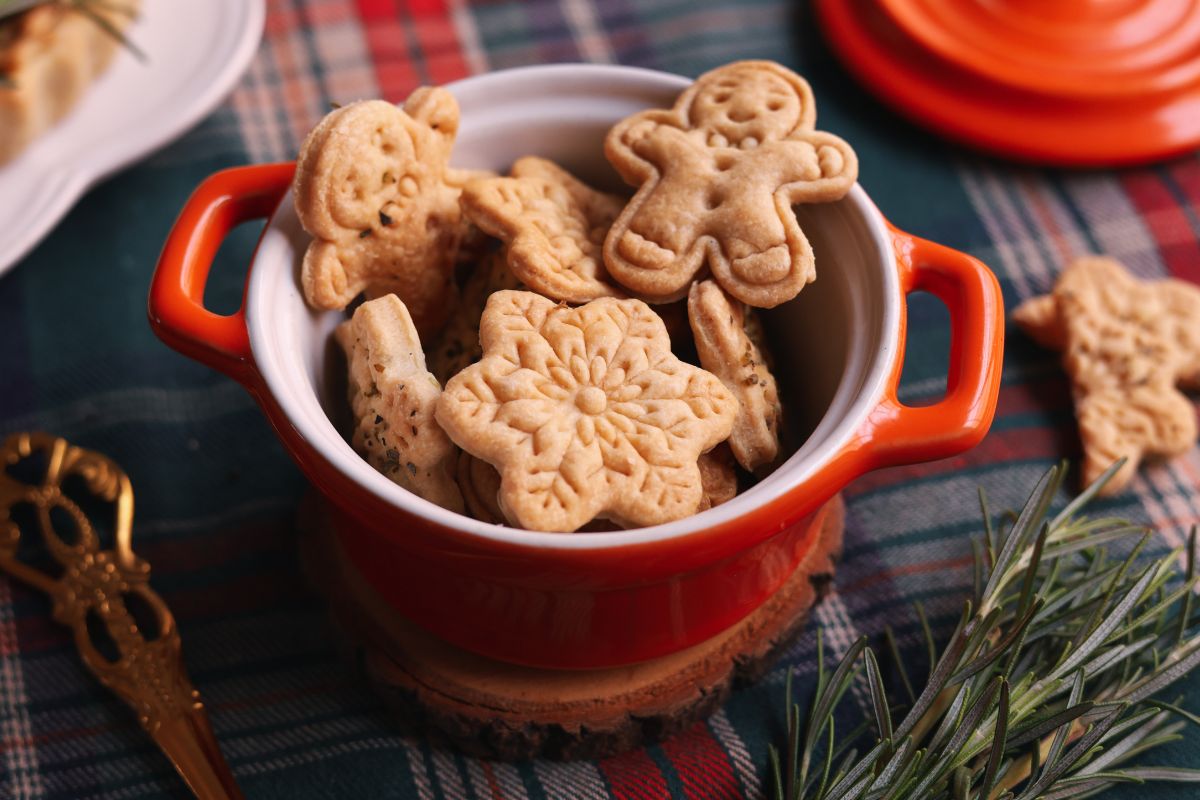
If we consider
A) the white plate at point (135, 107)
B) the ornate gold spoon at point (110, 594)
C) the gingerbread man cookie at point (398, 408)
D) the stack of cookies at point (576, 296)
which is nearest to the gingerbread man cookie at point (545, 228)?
the stack of cookies at point (576, 296)

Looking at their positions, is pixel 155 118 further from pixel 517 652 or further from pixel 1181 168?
pixel 1181 168

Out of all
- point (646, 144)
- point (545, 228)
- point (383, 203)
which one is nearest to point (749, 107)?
point (646, 144)

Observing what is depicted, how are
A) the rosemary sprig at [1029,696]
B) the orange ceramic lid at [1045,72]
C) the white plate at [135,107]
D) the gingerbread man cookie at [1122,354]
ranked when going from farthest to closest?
the orange ceramic lid at [1045,72], the white plate at [135,107], the gingerbread man cookie at [1122,354], the rosemary sprig at [1029,696]

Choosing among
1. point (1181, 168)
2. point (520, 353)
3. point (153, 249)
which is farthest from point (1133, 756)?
point (153, 249)

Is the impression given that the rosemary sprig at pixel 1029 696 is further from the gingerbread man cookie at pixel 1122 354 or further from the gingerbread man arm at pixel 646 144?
the gingerbread man arm at pixel 646 144

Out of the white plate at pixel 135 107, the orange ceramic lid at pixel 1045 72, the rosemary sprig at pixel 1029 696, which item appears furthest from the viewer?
the orange ceramic lid at pixel 1045 72

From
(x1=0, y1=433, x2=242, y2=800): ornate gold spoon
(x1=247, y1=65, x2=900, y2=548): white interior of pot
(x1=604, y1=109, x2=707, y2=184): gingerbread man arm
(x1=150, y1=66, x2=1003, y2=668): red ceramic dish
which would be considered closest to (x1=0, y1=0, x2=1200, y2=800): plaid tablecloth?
(x1=0, y1=433, x2=242, y2=800): ornate gold spoon

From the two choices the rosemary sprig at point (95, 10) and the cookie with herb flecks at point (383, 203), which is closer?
the cookie with herb flecks at point (383, 203)
